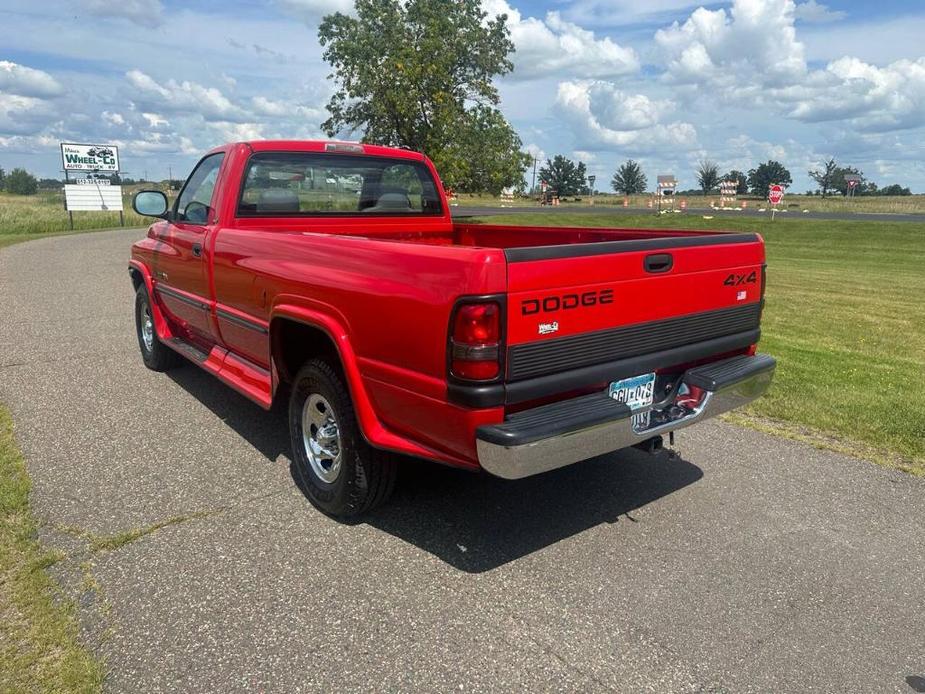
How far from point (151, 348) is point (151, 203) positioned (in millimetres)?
1537

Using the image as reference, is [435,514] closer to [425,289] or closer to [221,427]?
[425,289]

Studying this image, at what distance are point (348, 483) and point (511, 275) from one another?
148cm

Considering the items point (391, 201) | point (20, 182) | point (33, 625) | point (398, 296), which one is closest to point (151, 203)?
point (391, 201)

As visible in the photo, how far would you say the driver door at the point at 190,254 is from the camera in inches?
192

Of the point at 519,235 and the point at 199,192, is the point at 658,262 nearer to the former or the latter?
the point at 519,235

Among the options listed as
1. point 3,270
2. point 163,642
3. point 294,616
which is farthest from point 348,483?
point 3,270

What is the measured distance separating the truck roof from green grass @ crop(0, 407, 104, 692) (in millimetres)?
2697

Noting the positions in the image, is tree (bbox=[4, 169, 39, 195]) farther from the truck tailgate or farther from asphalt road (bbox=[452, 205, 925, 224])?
the truck tailgate

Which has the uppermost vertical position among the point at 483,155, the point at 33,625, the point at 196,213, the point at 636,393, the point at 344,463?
the point at 483,155

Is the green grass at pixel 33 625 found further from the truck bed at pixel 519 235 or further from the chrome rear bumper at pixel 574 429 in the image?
the truck bed at pixel 519 235

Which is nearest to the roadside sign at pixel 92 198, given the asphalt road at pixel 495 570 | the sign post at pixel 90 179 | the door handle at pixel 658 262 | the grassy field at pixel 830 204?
the sign post at pixel 90 179

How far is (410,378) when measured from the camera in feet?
9.68

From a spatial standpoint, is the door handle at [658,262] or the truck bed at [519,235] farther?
the truck bed at [519,235]

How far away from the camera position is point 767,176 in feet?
299
